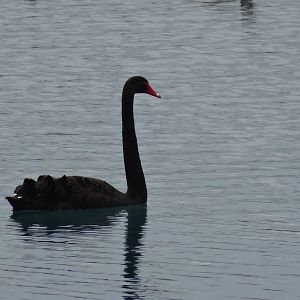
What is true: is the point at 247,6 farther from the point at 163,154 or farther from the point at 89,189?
the point at 89,189

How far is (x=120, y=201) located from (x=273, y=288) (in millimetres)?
4989

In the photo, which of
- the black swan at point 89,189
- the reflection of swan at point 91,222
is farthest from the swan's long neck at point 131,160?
the reflection of swan at point 91,222

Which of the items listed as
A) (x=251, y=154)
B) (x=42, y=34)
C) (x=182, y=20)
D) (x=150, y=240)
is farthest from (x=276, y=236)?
(x=182, y=20)

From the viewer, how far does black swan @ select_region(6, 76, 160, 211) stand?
18.2 meters

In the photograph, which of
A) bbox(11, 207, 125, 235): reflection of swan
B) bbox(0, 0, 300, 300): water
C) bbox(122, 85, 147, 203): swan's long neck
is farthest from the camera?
bbox(122, 85, 147, 203): swan's long neck

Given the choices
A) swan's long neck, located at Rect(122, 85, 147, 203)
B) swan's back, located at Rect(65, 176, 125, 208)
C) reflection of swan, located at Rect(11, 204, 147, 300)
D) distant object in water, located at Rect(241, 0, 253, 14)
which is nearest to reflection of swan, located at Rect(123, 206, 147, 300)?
reflection of swan, located at Rect(11, 204, 147, 300)

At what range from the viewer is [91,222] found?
18.1 m

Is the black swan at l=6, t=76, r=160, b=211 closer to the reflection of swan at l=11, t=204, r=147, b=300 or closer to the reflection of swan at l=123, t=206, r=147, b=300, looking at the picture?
the reflection of swan at l=11, t=204, r=147, b=300

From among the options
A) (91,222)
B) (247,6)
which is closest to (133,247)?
(91,222)

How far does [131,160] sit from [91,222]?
1.79m

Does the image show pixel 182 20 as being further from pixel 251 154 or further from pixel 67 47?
pixel 251 154

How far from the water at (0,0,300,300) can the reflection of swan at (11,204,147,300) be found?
0.02 m

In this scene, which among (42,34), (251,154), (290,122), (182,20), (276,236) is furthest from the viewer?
(182,20)

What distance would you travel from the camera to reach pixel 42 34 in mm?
41344
